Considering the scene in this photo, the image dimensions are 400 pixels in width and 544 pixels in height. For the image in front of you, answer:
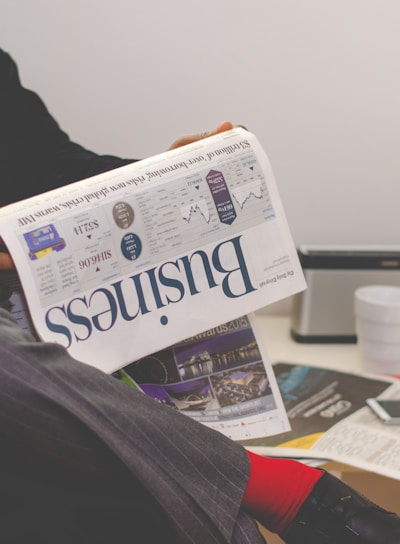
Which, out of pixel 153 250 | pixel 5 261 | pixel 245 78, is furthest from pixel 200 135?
pixel 245 78

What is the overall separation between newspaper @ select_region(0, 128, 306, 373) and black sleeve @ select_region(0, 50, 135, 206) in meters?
0.26

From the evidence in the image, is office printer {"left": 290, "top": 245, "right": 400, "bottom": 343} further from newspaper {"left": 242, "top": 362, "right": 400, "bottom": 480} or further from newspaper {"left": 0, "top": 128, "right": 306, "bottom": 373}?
newspaper {"left": 0, "top": 128, "right": 306, "bottom": 373}

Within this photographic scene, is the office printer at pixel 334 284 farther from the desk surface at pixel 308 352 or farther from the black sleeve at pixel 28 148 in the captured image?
the black sleeve at pixel 28 148

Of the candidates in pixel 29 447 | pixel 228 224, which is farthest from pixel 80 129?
pixel 29 447

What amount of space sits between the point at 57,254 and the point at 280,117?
0.66 meters

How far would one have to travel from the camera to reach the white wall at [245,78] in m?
1.16

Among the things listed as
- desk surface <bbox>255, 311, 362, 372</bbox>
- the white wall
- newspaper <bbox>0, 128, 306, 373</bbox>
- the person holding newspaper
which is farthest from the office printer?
the person holding newspaper

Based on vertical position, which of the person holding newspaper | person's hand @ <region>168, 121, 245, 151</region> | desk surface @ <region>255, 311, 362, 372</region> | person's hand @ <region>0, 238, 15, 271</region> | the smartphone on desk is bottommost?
desk surface @ <region>255, 311, 362, 372</region>

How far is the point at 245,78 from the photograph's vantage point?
1.19 m

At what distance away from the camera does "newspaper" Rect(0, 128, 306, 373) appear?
2.27ft

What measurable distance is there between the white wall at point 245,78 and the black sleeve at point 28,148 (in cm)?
16

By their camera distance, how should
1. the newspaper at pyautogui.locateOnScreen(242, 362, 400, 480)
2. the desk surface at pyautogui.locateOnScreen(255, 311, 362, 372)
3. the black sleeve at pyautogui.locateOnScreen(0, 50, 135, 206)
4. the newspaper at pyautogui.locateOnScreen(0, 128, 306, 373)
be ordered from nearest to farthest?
the newspaper at pyautogui.locateOnScreen(0, 128, 306, 373), the newspaper at pyautogui.locateOnScreen(242, 362, 400, 480), the black sleeve at pyautogui.locateOnScreen(0, 50, 135, 206), the desk surface at pyautogui.locateOnScreen(255, 311, 362, 372)

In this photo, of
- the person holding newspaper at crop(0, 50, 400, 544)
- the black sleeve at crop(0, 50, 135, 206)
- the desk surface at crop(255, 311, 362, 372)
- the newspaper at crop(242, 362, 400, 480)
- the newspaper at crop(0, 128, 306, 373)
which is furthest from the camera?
the desk surface at crop(255, 311, 362, 372)

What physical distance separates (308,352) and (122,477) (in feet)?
2.02
